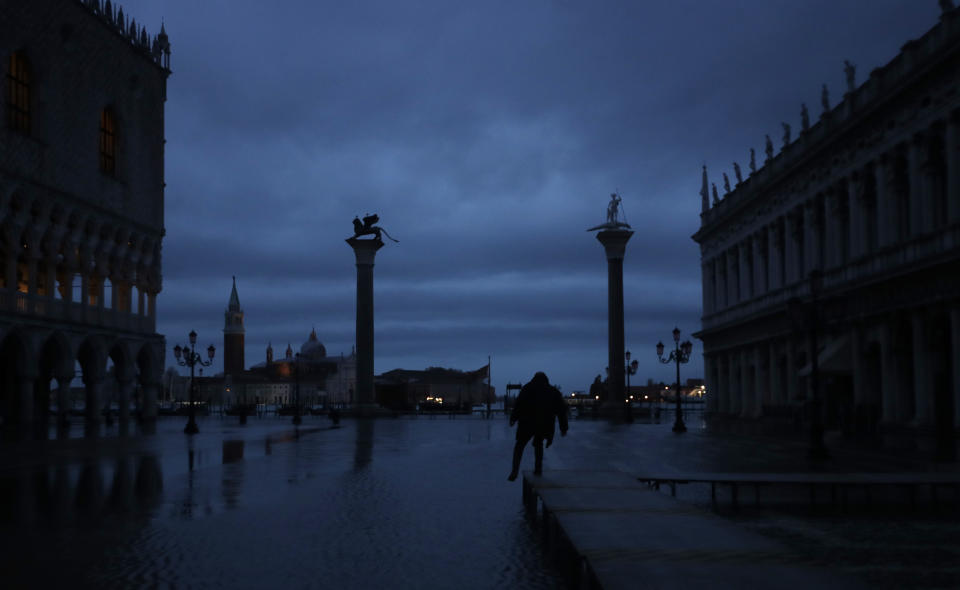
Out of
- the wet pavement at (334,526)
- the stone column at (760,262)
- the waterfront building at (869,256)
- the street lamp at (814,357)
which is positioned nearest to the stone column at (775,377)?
the waterfront building at (869,256)

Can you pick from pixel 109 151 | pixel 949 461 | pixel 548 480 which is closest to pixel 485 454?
pixel 949 461

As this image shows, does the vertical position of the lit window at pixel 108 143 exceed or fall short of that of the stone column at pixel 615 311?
it exceeds it

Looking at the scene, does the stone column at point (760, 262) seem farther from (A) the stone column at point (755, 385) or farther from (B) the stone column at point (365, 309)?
(B) the stone column at point (365, 309)

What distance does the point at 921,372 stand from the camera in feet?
108

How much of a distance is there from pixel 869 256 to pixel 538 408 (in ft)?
83.9

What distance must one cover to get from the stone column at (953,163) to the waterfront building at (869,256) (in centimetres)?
4

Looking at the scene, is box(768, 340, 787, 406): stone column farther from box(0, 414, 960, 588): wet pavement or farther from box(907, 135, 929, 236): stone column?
box(0, 414, 960, 588): wet pavement

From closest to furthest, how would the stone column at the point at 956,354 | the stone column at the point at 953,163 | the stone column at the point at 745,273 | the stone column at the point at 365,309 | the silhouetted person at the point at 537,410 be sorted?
the silhouetted person at the point at 537,410 < the stone column at the point at 956,354 < the stone column at the point at 953,163 < the stone column at the point at 745,273 < the stone column at the point at 365,309

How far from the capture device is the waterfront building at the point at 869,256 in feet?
102

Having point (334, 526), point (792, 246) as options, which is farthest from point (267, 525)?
point (792, 246)

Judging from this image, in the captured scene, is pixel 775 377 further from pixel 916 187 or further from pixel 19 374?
pixel 19 374

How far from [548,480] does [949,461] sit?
1285cm

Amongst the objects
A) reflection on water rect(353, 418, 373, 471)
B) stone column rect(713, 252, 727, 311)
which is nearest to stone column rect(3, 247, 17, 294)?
reflection on water rect(353, 418, 373, 471)

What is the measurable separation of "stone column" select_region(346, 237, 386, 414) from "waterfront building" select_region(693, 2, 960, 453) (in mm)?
25361
